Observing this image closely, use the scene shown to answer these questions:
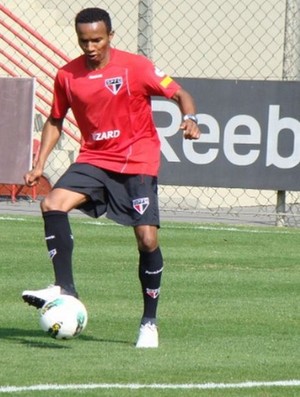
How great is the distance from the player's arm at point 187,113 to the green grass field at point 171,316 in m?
1.16

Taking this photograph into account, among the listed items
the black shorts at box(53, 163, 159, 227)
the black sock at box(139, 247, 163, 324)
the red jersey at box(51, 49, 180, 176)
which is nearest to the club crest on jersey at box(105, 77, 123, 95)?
the red jersey at box(51, 49, 180, 176)

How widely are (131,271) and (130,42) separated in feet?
39.6

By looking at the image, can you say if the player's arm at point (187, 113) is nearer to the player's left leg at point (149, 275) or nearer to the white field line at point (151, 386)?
the player's left leg at point (149, 275)

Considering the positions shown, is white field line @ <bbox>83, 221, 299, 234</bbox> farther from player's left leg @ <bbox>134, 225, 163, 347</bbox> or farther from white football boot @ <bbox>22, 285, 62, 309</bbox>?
white football boot @ <bbox>22, 285, 62, 309</bbox>

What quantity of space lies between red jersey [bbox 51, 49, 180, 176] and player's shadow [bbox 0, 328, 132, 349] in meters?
0.99

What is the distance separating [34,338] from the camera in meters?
8.24

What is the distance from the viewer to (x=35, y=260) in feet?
38.7

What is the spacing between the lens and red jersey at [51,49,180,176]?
8.01 metres

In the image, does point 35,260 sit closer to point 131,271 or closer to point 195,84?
point 131,271

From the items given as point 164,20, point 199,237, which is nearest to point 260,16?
point 164,20

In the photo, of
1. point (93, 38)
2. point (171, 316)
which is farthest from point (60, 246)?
point (171, 316)

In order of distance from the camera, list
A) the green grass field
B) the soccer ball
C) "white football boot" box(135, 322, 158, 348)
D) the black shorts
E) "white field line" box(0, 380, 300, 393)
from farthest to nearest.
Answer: the black shorts → "white football boot" box(135, 322, 158, 348) → the soccer ball → the green grass field → "white field line" box(0, 380, 300, 393)

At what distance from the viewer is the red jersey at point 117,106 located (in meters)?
8.01

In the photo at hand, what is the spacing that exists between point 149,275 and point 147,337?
40cm
